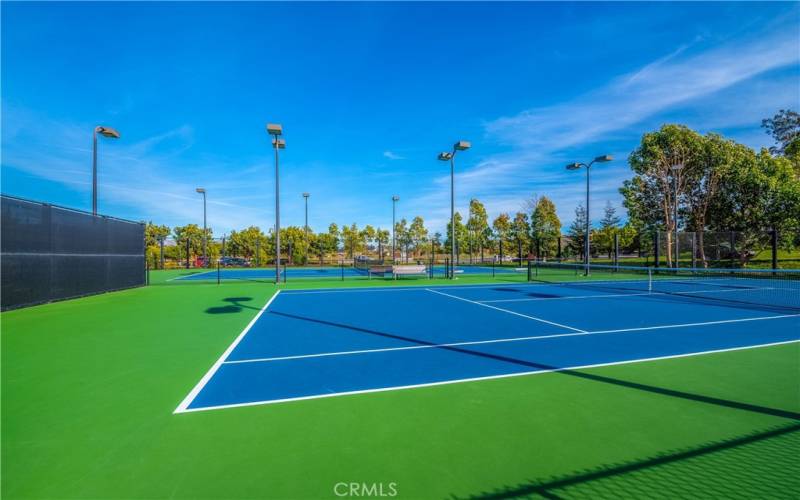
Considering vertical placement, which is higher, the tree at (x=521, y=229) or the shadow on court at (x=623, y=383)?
the tree at (x=521, y=229)

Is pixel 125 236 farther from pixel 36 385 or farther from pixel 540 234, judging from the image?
pixel 540 234

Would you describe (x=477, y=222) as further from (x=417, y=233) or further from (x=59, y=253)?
(x=59, y=253)

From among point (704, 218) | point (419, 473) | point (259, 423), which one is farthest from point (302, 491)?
point (704, 218)

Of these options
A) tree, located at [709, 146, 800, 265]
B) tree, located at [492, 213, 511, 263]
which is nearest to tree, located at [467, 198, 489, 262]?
tree, located at [492, 213, 511, 263]

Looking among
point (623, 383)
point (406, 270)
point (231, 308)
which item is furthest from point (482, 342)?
point (406, 270)

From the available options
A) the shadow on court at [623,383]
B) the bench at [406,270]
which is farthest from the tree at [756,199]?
the shadow on court at [623,383]

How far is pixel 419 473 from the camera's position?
9.27 ft

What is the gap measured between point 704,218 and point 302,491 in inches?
1422

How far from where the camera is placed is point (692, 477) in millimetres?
2803

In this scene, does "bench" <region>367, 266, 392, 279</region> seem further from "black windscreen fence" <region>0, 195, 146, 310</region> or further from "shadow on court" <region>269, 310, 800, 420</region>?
"shadow on court" <region>269, 310, 800, 420</region>

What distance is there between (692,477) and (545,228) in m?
44.1

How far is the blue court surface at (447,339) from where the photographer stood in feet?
16.1

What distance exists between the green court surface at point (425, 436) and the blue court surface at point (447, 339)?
430 mm

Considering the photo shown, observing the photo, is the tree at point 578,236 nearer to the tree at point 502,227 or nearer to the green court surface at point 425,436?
the tree at point 502,227
